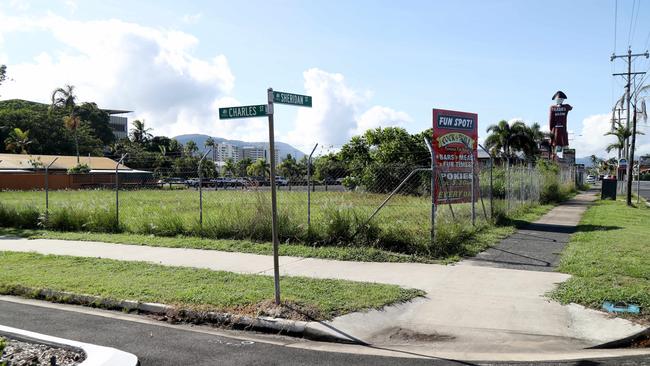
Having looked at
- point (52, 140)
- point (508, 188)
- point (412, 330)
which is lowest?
point (412, 330)

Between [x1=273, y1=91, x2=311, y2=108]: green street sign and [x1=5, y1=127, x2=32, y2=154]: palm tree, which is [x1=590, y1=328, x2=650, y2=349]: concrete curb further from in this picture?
[x1=5, y1=127, x2=32, y2=154]: palm tree

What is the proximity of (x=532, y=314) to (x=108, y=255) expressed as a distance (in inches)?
332

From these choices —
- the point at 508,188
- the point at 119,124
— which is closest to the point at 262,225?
the point at 508,188

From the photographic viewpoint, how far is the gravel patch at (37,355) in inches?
187

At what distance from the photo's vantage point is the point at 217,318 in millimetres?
6406

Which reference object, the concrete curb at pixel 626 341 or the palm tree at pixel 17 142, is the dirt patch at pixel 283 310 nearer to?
the concrete curb at pixel 626 341

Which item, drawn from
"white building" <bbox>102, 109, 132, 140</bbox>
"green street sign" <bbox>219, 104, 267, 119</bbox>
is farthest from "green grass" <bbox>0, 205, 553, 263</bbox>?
"white building" <bbox>102, 109, 132, 140</bbox>

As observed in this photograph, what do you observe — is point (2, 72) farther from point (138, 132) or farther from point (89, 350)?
point (138, 132)

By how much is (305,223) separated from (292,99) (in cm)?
552

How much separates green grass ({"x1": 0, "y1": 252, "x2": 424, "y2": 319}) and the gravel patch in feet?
5.99

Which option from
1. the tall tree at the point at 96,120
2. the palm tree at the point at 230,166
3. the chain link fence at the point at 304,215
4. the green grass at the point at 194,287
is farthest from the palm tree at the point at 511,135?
the tall tree at the point at 96,120

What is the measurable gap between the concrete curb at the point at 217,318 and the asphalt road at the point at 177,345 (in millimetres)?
221

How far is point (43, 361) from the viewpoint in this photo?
4820mm

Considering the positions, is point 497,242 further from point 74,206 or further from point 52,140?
point 52,140
